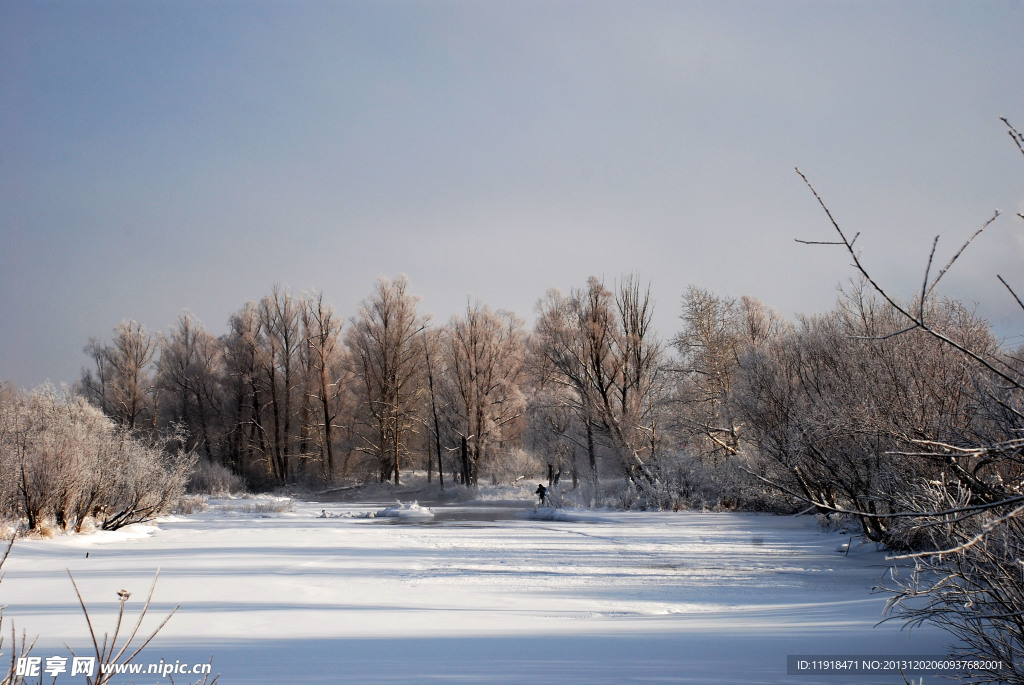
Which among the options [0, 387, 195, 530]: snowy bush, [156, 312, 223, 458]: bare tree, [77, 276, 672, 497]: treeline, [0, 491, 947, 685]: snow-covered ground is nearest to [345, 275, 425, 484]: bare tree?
A: [77, 276, 672, 497]: treeline

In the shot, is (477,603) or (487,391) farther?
(487,391)

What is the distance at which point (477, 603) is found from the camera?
7.20m

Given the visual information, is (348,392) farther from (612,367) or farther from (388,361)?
(612,367)

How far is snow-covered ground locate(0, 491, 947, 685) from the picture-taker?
4.66 metres

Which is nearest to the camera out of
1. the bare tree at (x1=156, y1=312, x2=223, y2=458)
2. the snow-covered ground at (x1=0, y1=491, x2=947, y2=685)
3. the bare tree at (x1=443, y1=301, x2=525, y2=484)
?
the snow-covered ground at (x1=0, y1=491, x2=947, y2=685)

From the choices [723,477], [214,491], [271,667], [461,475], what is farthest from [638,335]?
[271,667]

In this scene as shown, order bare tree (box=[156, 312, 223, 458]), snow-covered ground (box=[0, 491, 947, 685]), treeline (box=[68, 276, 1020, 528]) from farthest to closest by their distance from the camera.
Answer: bare tree (box=[156, 312, 223, 458]), treeline (box=[68, 276, 1020, 528]), snow-covered ground (box=[0, 491, 947, 685])

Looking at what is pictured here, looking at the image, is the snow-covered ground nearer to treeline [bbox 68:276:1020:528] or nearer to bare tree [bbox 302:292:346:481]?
treeline [bbox 68:276:1020:528]

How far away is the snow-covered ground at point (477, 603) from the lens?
15.3 ft

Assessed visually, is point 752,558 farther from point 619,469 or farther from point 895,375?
point 619,469

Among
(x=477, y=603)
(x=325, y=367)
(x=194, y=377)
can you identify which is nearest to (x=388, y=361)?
(x=325, y=367)

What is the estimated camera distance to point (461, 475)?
125ft

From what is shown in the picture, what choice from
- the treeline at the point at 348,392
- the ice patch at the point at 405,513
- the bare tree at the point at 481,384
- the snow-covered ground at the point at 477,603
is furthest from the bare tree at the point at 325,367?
the snow-covered ground at the point at 477,603

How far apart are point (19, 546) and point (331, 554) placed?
487 cm
